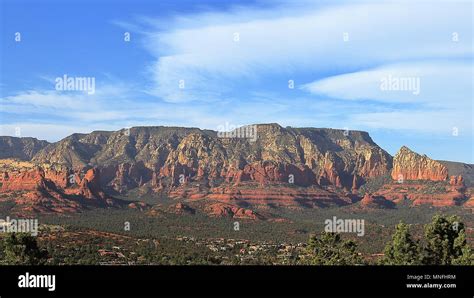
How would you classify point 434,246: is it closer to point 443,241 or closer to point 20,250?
point 443,241

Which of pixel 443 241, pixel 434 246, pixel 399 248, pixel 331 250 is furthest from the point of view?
pixel 331 250

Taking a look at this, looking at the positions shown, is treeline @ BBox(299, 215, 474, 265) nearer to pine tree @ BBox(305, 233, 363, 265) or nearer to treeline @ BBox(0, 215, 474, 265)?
treeline @ BBox(0, 215, 474, 265)

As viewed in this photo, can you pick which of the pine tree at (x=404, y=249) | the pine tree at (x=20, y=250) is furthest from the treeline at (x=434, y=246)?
the pine tree at (x=20, y=250)

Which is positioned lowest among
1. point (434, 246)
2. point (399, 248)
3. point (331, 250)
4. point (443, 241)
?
point (331, 250)

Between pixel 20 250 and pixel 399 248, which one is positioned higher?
pixel 399 248

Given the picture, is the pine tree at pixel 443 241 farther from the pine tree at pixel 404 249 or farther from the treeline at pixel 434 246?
the pine tree at pixel 404 249

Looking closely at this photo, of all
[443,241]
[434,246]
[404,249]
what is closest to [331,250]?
[404,249]

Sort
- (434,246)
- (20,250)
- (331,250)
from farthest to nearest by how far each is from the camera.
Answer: (331,250) → (20,250) → (434,246)

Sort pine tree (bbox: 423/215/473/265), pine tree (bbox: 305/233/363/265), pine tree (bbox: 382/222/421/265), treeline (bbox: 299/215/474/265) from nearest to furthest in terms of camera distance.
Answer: treeline (bbox: 299/215/474/265) → pine tree (bbox: 423/215/473/265) → pine tree (bbox: 382/222/421/265) → pine tree (bbox: 305/233/363/265)

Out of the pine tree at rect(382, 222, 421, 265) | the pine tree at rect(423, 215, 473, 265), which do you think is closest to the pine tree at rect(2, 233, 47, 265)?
the pine tree at rect(382, 222, 421, 265)

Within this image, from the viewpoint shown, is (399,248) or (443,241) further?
(399,248)

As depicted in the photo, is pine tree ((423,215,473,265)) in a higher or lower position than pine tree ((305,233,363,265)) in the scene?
higher
